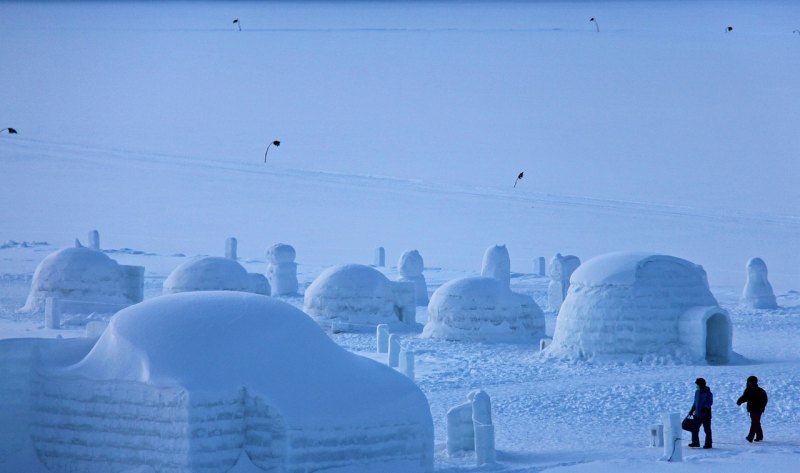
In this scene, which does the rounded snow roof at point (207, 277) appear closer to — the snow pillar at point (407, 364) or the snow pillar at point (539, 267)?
the snow pillar at point (407, 364)

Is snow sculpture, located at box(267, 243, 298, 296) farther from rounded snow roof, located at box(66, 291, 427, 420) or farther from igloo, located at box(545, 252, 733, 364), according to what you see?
rounded snow roof, located at box(66, 291, 427, 420)

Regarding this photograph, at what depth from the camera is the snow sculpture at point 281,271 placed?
41906mm

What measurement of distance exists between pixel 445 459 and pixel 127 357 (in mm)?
4834

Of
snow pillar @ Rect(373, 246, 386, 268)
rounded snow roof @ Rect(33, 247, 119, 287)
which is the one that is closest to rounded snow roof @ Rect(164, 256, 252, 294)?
rounded snow roof @ Rect(33, 247, 119, 287)

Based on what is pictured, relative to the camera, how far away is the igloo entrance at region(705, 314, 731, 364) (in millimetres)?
26281

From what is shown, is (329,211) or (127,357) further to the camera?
(329,211)

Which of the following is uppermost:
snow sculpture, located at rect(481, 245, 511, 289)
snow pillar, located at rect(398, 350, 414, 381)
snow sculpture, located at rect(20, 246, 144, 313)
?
snow sculpture, located at rect(481, 245, 511, 289)

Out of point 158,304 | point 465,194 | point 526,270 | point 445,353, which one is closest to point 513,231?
point 465,194

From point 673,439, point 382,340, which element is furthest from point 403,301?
point 673,439

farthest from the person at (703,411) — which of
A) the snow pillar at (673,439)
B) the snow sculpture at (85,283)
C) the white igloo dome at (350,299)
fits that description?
the snow sculpture at (85,283)

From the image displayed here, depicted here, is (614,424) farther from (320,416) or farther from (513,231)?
(513,231)

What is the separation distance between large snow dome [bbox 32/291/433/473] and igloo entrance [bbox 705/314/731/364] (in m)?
13.3

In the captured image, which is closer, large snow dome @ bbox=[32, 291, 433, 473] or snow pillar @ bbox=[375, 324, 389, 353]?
large snow dome @ bbox=[32, 291, 433, 473]

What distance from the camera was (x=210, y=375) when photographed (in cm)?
1356
